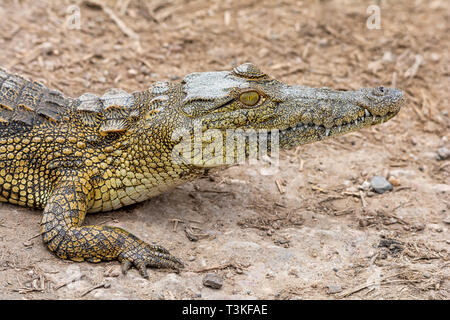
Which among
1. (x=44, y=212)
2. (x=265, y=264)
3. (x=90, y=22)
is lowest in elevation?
(x=265, y=264)

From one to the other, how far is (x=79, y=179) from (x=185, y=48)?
339cm

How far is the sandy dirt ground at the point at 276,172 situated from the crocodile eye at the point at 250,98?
114 cm

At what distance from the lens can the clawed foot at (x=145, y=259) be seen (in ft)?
13.7

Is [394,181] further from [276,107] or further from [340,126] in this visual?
[276,107]

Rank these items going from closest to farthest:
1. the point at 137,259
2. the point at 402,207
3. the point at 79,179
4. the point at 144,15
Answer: the point at 137,259, the point at 79,179, the point at 402,207, the point at 144,15

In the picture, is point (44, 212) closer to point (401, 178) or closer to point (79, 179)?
point (79, 179)

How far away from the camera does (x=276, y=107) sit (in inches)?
179

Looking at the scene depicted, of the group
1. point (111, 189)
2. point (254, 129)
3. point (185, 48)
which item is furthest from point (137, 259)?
point (185, 48)

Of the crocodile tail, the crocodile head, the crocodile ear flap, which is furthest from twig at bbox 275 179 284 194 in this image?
the crocodile tail

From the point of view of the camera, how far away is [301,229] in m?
4.91

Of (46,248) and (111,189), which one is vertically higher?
(111,189)

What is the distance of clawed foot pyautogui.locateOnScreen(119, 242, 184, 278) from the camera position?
13.7 feet

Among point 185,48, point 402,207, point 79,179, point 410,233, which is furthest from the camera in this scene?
point 185,48

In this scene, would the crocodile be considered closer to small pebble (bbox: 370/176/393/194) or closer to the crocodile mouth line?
the crocodile mouth line
